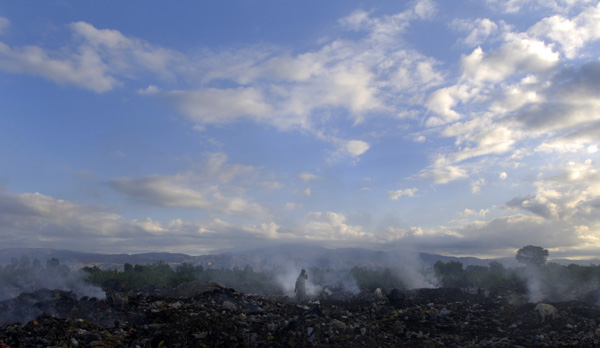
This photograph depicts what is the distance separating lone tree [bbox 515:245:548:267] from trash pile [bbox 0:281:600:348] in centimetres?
3079

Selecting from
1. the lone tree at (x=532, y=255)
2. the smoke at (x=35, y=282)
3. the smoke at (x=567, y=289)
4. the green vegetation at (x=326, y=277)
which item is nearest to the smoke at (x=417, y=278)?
the green vegetation at (x=326, y=277)

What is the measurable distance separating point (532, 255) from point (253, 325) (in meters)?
41.1

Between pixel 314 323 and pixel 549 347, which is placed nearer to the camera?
pixel 549 347

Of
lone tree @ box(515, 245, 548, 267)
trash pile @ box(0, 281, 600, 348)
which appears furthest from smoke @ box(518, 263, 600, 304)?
lone tree @ box(515, 245, 548, 267)

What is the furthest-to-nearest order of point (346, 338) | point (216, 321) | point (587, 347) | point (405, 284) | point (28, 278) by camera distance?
point (405, 284), point (28, 278), point (216, 321), point (346, 338), point (587, 347)

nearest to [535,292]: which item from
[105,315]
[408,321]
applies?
[408,321]

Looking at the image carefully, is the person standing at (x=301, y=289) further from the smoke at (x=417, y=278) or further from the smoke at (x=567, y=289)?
the smoke at (x=417, y=278)

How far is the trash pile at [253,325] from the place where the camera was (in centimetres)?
839

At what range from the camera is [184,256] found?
141750mm

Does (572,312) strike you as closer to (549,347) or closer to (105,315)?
(549,347)

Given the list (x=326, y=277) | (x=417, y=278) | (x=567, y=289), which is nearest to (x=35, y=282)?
(x=326, y=277)

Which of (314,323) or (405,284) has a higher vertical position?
(314,323)

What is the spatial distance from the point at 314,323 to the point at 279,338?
3.36 ft

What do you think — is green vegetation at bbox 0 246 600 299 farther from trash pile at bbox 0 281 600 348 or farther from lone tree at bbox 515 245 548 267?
trash pile at bbox 0 281 600 348
